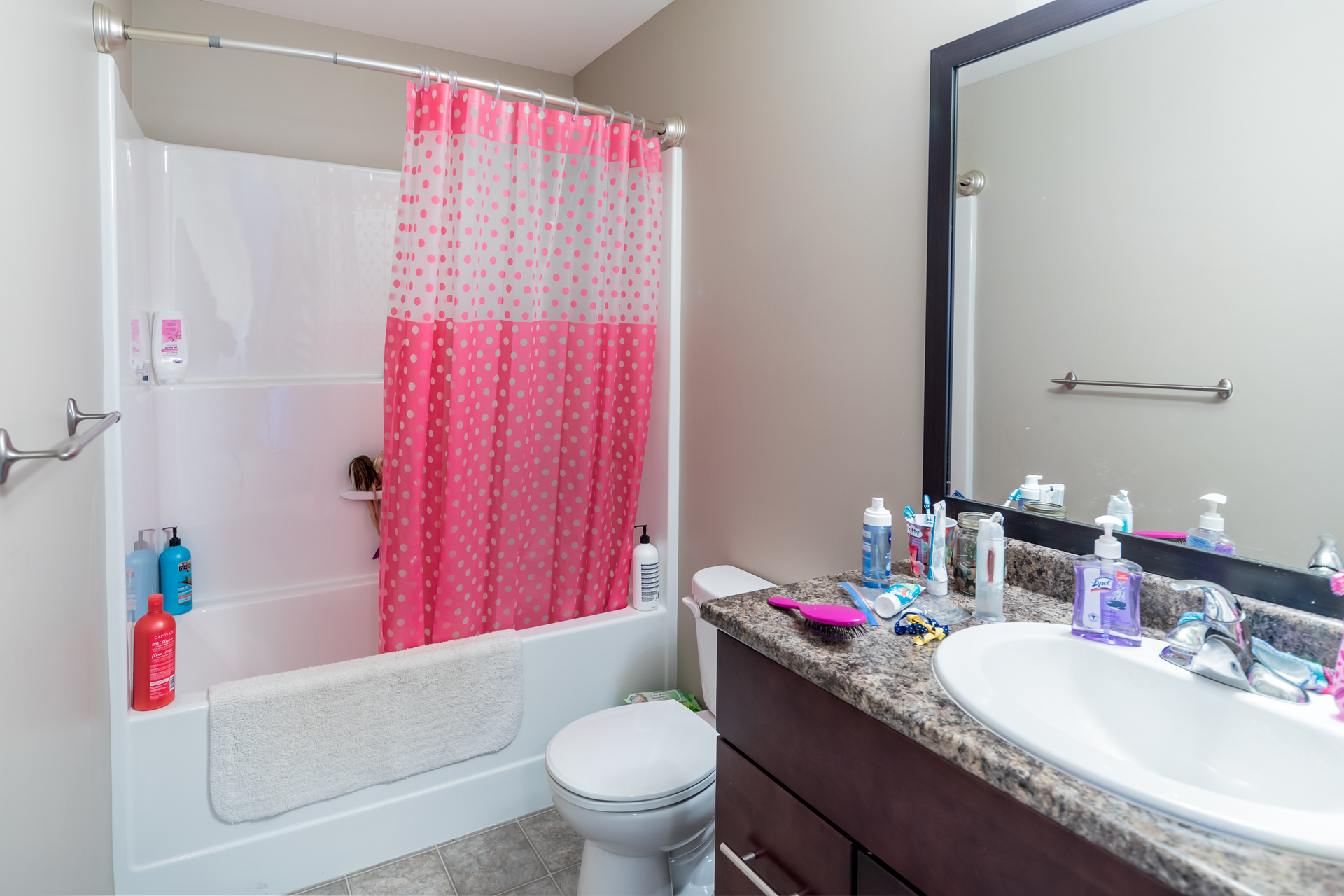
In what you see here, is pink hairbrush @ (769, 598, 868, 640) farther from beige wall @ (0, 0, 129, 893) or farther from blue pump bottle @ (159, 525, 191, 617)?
blue pump bottle @ (159, 525, 191, 617)

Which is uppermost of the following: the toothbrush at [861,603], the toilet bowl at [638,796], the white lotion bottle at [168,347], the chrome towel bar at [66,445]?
the white lotion bottle at [168,347]

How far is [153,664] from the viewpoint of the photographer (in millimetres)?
1672

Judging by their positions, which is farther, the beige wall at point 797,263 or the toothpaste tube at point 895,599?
the beige wall at point 797,263

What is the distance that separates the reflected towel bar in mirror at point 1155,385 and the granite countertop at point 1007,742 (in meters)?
0.29

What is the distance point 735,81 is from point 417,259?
3.33 feet

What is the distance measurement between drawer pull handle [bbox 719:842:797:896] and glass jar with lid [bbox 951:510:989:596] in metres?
0.58

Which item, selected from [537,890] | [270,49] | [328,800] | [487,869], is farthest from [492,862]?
[270,49]

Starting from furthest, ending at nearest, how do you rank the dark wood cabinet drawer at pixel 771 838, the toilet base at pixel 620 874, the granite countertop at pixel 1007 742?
the toilet base at pixel 620 874 < the dark wood cabinet drawer at pixel 771 838 < the granite countertop at pixel 1007 742

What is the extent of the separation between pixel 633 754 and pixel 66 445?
1.19 m

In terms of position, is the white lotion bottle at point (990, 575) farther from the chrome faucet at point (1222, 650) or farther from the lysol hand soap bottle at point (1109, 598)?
the chrome faucet at point (1222, 650)

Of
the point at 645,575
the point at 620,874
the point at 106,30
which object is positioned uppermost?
the point at 106,30

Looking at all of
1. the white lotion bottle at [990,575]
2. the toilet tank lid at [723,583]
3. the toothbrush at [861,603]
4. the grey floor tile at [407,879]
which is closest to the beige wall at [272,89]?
the toilet tank lid at [723,583]

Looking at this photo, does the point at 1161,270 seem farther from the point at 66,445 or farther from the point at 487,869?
the point at 487,869

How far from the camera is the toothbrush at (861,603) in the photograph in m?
1.14
